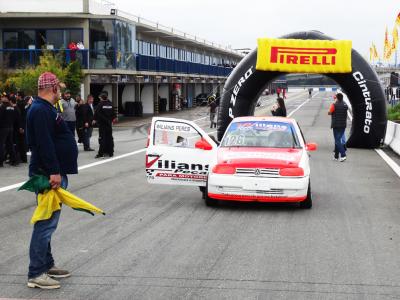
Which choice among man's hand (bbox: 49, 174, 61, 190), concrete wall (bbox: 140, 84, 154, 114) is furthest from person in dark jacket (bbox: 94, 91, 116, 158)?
concrete wall (bbox: 140, 84, 154, 114)

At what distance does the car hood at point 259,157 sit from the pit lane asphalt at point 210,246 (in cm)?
71

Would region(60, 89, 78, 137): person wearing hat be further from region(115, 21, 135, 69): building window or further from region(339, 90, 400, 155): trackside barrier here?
region(115, 21, 135, 69): building window

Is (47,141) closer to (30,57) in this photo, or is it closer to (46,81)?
(46,81)

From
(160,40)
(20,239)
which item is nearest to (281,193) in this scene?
(20,239)

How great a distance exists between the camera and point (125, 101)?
156 ft

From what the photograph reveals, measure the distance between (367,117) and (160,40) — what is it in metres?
34.6

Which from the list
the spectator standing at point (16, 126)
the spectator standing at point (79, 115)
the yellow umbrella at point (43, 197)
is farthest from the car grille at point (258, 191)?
the spectator standing at point (79, 115)

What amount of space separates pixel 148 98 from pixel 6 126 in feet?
116

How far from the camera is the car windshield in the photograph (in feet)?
38.0

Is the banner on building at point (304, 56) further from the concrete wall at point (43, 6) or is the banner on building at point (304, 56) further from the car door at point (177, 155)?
the concrete wall at point (43, 6)

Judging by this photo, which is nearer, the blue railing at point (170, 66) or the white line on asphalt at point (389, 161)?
the white line on asphalt at point (389, 161)

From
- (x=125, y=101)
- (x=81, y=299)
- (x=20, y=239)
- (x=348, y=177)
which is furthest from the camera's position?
(x=125, y=101)

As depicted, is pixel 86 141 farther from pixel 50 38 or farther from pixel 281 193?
pixel 50 38

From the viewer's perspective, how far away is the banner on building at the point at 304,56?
71.6 feet
